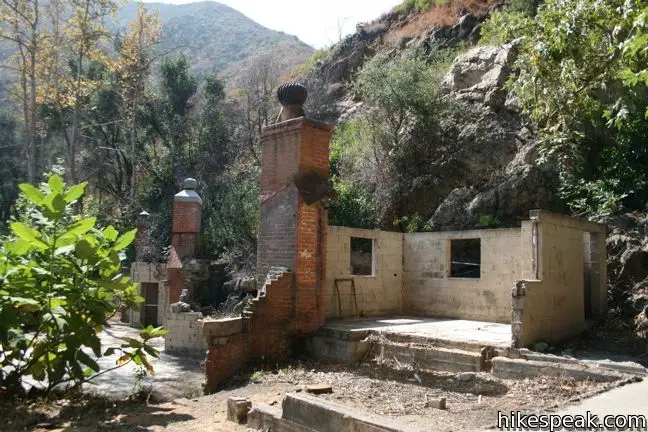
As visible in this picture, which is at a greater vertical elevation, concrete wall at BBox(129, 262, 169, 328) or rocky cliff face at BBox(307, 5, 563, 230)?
rocky cliff face at BBox(307, 5, 563, 230)

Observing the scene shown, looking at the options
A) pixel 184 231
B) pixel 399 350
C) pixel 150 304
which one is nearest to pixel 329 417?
pixel 399 350

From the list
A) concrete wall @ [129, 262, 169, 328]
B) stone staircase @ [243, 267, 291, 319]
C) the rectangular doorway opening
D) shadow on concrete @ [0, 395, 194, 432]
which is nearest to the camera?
shadow on concrete @ [0, 395, 194, 432]

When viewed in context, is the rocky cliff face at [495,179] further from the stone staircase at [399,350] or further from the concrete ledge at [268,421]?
the concrete ledge at [268,421]

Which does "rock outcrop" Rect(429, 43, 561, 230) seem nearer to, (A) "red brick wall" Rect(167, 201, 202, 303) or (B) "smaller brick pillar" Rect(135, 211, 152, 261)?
(A) "red brick wall" Rect(167, 201, 202, 303)

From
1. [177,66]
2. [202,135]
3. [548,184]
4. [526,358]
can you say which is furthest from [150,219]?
[526,358]

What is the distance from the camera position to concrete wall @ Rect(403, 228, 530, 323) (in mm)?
11914

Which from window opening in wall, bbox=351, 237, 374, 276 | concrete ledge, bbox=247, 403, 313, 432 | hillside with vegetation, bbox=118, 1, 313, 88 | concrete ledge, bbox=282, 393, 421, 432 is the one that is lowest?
concrete ledge, bbox=247, 403, 313, 432

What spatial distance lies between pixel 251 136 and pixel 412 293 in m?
12.3

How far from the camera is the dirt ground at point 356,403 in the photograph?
5.72 m

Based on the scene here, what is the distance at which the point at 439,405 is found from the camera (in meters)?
5.91

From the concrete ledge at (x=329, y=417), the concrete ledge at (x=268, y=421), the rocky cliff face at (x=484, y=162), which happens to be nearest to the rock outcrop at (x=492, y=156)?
the rocky cliff face at (x=484, y=162)

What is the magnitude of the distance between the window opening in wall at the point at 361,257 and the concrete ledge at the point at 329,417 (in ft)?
32.5

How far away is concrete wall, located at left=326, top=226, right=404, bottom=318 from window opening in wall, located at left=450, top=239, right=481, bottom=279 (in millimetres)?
3269

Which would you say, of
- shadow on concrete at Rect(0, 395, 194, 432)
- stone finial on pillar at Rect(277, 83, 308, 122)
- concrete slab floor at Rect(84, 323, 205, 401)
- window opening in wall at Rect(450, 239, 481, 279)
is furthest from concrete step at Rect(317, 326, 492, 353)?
window opening in wall at Rect(450, 239, 481, 279)
